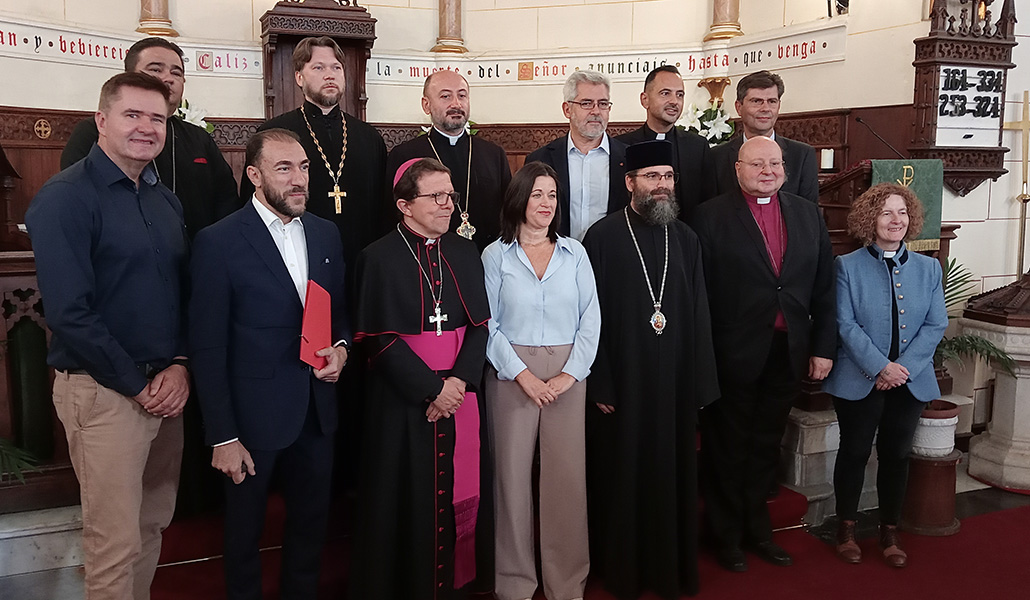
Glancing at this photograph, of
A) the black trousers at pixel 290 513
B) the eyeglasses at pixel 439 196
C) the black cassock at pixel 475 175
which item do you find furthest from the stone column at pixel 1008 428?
the black trousers at pixel 290 513

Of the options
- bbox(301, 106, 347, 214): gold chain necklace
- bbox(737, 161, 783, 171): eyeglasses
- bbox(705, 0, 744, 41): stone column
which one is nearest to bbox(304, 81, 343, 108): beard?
bbox(301, 106, 347, 214): gold chain necklace

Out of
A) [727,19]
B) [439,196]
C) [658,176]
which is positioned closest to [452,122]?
[439,196]

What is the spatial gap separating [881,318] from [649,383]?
117 cm

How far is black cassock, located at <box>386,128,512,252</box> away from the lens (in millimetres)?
3695

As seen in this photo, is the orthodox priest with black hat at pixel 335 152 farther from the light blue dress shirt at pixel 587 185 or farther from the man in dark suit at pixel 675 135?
A: the man in dark suit at pixel 675 135

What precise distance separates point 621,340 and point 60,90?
6233 mm

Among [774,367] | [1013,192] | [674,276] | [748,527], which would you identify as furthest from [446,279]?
[1013,192]

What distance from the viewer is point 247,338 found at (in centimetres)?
265

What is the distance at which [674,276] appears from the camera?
10.8 feet

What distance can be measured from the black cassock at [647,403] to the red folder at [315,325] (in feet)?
3.71

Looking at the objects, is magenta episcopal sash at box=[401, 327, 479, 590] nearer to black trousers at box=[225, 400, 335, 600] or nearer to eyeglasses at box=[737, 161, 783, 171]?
black trousers at box=[225, 400, 335, 600]

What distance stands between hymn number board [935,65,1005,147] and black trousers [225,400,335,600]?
18.1 feet

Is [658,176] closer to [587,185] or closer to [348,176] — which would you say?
[587,185]

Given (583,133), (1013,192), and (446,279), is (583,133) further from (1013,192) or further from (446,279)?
(1013,192)
